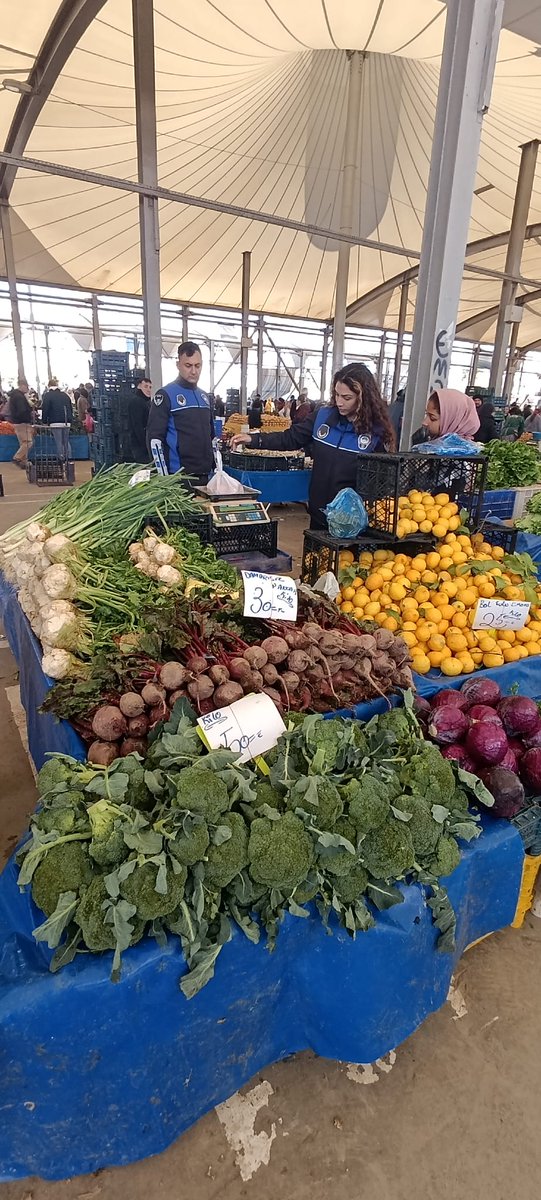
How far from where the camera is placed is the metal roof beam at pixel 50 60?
29.0 ft

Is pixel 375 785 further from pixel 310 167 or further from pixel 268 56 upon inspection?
pixel 310 167

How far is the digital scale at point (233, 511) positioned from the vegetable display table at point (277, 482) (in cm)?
511

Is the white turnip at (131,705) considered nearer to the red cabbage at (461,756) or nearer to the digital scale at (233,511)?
the red cabbage at (461,756)

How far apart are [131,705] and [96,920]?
0.60 metres

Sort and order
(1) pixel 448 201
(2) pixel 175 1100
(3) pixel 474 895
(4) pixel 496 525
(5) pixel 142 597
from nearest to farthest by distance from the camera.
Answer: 1. (2) pixel 175 1100
2. (3) pixel 474 895
3. (5) pixel 142 597
4. (4) pixel 496 525
5. (1) pixel 448 201

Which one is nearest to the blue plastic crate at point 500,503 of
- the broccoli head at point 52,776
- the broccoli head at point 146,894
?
the broccoli head at point 52,776

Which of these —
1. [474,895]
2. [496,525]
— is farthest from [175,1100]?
[496,525]

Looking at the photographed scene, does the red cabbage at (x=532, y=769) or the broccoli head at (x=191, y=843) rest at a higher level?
the broccoli head at (x=191, y=843)

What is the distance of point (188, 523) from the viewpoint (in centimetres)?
287

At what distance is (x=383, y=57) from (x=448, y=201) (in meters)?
12.0

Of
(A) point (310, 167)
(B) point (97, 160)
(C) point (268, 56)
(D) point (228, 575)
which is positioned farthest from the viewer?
(A) point (310, 167)

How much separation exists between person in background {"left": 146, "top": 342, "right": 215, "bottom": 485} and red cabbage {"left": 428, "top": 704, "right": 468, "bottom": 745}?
9.18ft

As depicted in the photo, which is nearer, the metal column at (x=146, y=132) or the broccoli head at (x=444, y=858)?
the broccoli head at (x=444, y=858)

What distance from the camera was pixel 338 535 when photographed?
2717 mm
